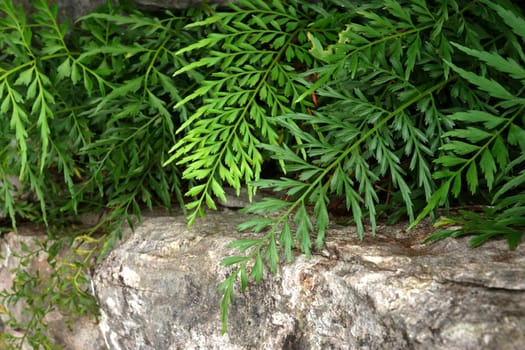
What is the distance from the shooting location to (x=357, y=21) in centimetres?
211

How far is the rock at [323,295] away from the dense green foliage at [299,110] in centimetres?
9

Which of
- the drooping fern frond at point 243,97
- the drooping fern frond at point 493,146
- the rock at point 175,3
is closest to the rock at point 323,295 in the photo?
the drooping fern frond at point 493,146

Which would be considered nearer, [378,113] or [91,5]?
[378,113]

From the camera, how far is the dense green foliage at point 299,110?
178 centimetres

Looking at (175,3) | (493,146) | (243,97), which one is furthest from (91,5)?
(493,146)

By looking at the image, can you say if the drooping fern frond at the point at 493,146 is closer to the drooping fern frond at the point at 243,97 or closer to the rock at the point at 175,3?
the drooping fern frond at the point at 243,97

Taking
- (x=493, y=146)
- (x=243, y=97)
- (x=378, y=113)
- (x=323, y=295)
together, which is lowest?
(x=323, y=295)

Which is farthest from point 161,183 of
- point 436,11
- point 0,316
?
point 0,316

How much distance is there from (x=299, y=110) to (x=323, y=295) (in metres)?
0.73

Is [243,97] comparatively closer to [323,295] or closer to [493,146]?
[323,295]

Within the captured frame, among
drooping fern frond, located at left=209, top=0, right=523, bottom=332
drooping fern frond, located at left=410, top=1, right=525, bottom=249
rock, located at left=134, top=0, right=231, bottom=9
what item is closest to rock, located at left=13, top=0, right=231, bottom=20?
rock, located at left=134, top=0, right=231, bottom=9

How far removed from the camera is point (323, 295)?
1754 mm

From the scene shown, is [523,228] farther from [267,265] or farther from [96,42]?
[96,42]

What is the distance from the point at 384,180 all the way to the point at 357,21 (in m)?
0.63
